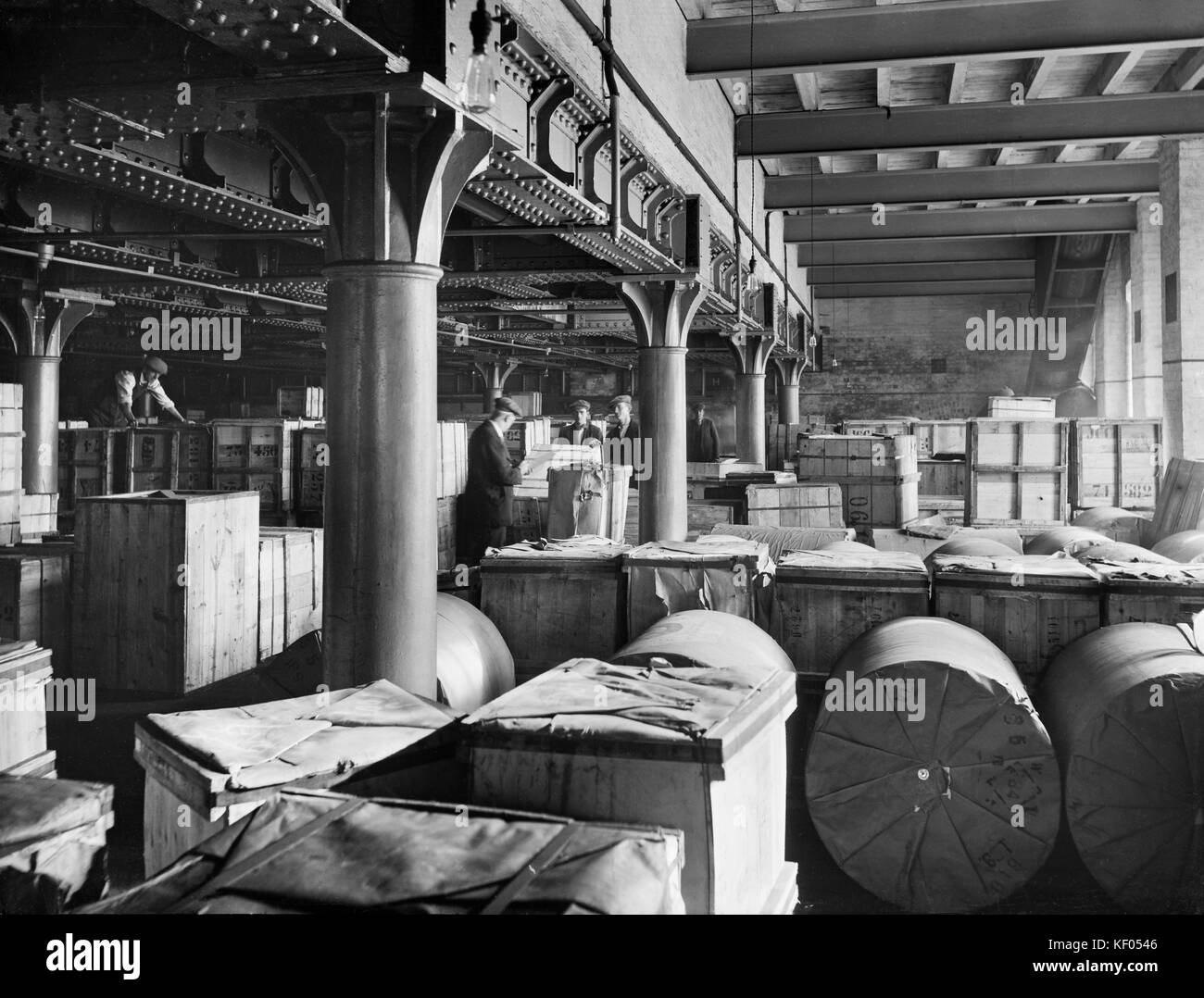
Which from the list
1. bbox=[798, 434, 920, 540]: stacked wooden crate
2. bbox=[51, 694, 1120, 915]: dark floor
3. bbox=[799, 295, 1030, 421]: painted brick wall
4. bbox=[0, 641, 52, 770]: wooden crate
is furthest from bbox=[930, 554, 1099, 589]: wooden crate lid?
bbox=[799, 295, 1030, 421]: painted brick wall

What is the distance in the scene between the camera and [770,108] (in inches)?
575

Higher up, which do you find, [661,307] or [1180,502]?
[661,307]

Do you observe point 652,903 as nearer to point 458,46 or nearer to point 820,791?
point 820,791

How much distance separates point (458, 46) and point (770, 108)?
38.2 feet

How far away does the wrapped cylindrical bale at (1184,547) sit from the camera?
7.93m

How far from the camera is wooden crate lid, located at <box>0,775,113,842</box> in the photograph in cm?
264

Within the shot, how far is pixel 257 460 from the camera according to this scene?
11.6 metres

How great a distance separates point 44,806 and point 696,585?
3.81m

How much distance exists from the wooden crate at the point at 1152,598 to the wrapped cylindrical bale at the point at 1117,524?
579 centimetres

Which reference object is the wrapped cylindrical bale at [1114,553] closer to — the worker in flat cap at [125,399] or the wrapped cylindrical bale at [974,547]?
the wrapped cylindrical bale at [974,547]

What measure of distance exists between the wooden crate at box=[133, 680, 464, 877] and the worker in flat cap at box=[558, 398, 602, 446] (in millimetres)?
12486

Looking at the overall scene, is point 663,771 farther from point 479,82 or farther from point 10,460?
point 10,460

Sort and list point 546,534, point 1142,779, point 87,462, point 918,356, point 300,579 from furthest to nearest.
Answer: point 918,356, point 546,534, point 87,462, point 300,579, point 1142,779

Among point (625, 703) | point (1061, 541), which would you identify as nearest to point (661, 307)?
point (1061, 541)
